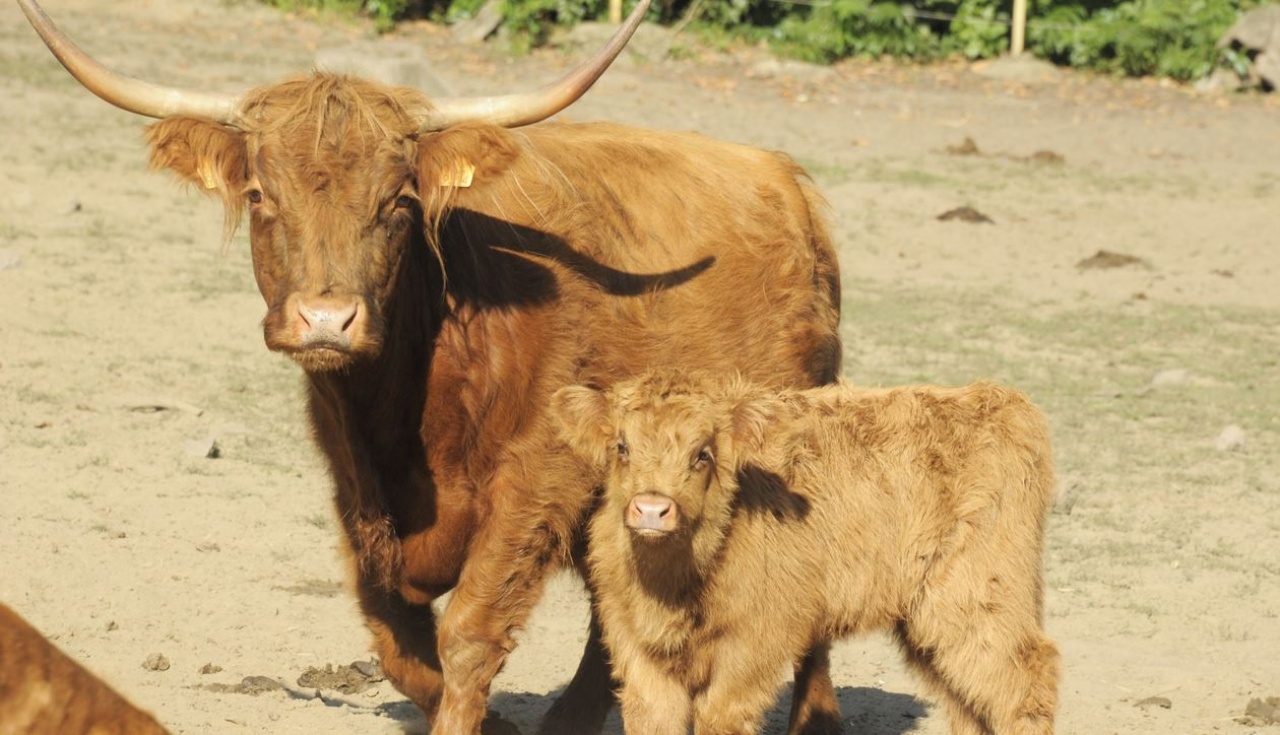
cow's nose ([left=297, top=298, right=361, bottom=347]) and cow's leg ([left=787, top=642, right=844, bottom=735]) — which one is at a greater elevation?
cow's nose ([left=297, top=298, right=361, bottom=347])

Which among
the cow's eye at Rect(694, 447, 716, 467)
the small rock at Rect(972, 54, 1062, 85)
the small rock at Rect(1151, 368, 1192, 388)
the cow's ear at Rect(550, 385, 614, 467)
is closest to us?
the cow's eye at Rect(694, 447, 716, 467)

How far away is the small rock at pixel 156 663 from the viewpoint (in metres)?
7.04

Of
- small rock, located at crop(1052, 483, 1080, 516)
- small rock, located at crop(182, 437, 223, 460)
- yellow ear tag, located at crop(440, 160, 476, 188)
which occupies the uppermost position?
yellow ear tag, located at crop(440, 160, 476, 188)

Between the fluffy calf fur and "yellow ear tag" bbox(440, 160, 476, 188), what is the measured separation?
2.52ft

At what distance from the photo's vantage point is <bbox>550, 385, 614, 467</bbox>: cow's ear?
5.83m

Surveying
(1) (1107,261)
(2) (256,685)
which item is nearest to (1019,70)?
(1) (1107,261)

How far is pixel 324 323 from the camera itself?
17.5 ft

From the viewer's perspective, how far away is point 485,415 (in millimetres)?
6129

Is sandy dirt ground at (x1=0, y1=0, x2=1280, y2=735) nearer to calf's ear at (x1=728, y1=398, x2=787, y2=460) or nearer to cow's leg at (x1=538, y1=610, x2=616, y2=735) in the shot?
cow's leg at (x1=538, y1=610, x2=616, y2=735)

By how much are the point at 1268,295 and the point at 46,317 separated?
9.95 m

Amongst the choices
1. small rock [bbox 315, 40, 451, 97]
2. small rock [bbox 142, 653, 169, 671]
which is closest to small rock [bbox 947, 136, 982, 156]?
small rock [bbox 315, 40, 451, 97]

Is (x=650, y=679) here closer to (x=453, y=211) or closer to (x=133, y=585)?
(x=453, y=211)

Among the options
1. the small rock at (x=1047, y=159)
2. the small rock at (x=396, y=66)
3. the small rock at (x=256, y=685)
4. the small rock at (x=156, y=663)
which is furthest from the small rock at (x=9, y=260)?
the small rock at (x=1047, y=159)

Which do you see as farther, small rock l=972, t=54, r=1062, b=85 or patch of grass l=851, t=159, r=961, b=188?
small rock l=972, t=54, r=1062, b=85
